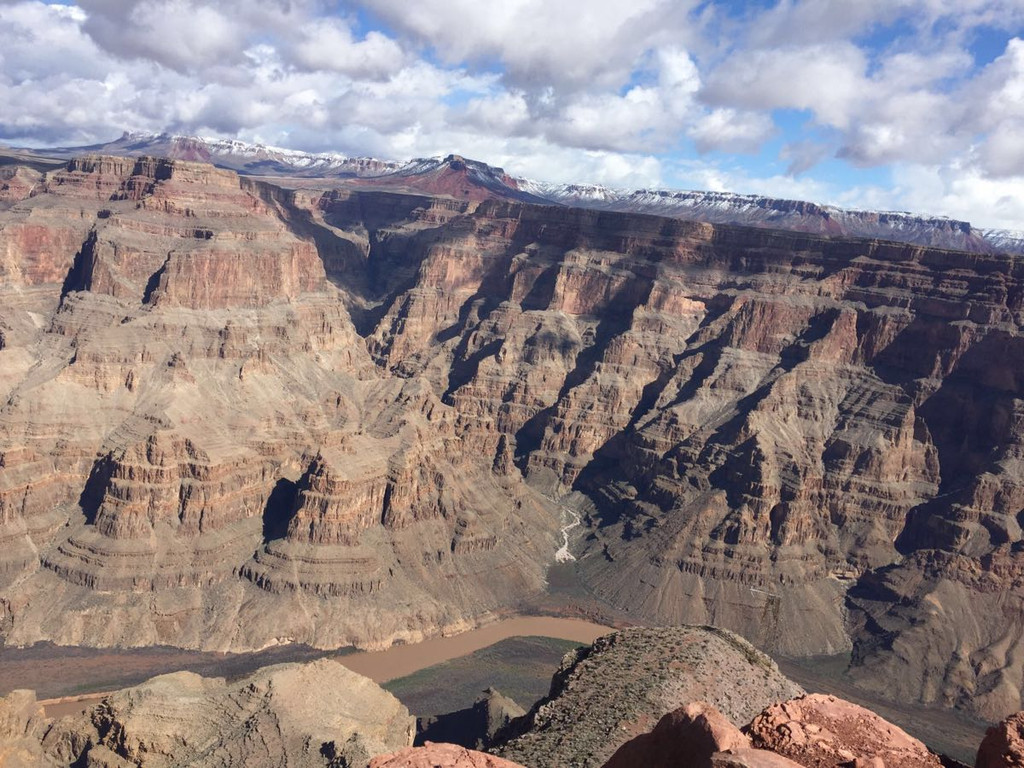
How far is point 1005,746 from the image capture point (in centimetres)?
2331

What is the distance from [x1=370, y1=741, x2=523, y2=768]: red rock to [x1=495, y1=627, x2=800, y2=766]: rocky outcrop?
1553cm

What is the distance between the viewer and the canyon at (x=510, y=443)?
96.6 meters

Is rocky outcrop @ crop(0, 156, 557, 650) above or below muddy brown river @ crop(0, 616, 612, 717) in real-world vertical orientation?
above

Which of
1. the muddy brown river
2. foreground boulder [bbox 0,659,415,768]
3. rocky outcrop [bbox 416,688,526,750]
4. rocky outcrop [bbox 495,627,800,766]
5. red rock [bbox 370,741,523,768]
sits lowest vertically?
the muddy brown river

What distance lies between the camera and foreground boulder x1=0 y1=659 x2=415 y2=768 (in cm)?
5509

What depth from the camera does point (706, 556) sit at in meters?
111

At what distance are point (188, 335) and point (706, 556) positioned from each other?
8252 centimetres

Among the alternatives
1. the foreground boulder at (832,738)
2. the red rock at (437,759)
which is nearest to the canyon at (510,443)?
the red rock at (437,759)

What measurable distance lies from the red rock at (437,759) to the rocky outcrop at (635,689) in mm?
15526

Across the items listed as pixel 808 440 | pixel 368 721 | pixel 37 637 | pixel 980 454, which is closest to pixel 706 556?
pixel 808 440

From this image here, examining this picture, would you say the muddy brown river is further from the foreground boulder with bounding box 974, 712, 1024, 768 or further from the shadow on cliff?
the foreground boulder with bounding box 974, 712, 1024, 768

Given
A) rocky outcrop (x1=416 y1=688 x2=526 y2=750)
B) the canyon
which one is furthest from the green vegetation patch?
the canyon

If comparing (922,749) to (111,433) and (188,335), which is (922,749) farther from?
(188,335)

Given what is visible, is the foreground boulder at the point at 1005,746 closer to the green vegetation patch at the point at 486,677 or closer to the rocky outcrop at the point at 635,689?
the rocky outcrop at the point at 635,689
